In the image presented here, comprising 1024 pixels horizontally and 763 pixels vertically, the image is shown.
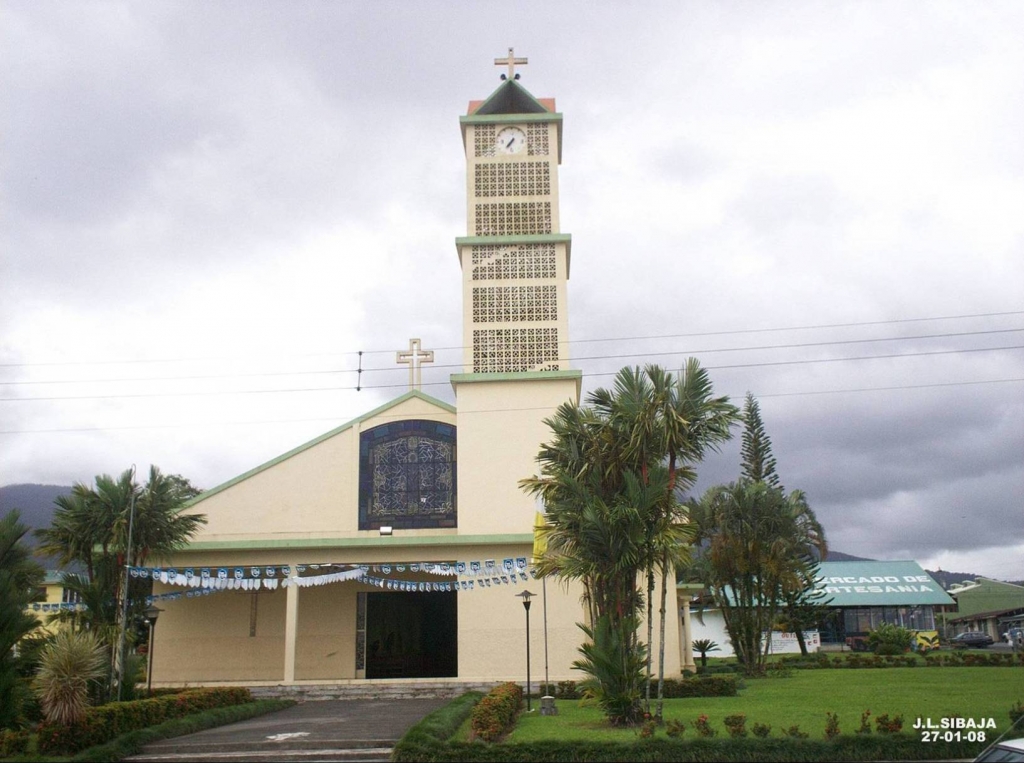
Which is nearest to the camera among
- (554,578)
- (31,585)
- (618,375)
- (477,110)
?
(618,375)

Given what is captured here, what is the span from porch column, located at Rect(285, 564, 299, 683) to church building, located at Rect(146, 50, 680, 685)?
48 mm

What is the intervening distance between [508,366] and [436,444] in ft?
11.2

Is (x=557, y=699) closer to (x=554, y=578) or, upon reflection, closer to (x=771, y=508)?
(x=554, y=578)

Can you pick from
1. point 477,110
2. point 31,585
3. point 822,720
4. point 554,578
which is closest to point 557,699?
point 554,578

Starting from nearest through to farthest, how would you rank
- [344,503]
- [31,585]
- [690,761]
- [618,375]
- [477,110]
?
1. [690,761]
2. [618,375]
3. [31,585]
4. [344,503]
5. [477,110]

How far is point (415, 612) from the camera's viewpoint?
112 ft

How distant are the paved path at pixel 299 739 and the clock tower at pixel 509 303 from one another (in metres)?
8.81

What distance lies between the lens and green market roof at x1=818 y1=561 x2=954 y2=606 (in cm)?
Answer: 5209

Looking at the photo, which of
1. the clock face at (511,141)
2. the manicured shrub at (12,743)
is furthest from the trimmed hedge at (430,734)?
the clock face at (511,141)

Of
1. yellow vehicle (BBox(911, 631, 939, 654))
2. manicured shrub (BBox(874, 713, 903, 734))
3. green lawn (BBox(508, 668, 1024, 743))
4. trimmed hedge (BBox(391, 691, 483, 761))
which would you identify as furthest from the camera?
yellow vehicle (BBox(911, 631, 939, 654))

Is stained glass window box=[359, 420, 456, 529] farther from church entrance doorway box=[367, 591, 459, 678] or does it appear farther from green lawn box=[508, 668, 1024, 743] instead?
green lawn box=[508, 668, 1024, 743]

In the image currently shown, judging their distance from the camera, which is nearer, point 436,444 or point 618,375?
point 618,375

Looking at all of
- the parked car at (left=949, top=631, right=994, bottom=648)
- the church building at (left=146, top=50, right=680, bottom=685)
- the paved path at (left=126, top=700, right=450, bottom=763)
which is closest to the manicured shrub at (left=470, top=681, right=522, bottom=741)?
the paved path at (left=126, top=700, right=450, bottom=763)

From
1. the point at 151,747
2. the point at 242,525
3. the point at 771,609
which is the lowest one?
the point at 151,747
